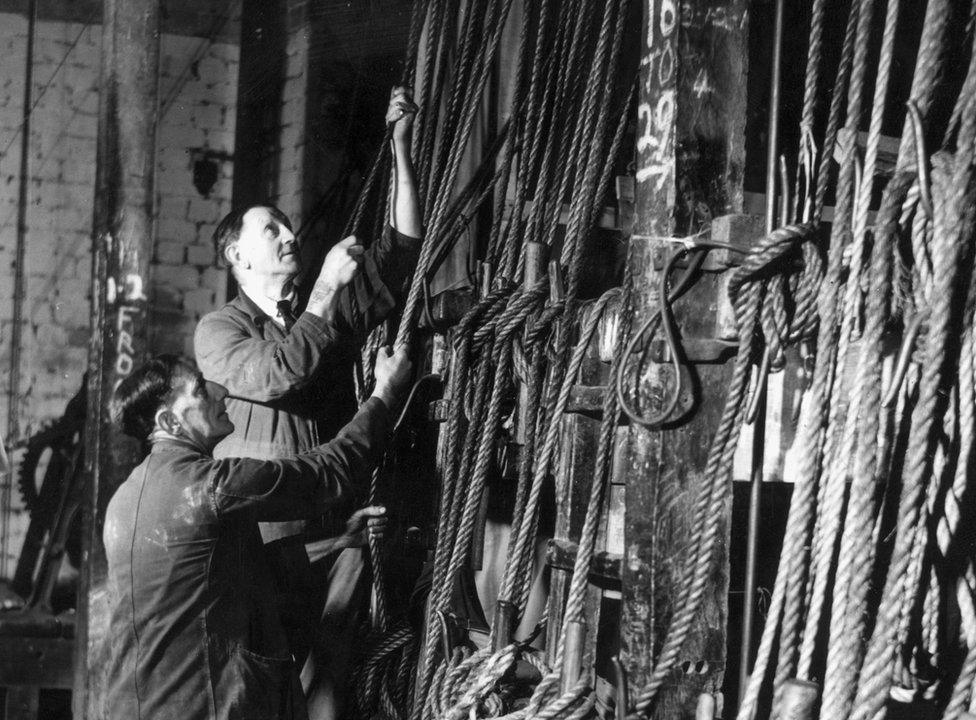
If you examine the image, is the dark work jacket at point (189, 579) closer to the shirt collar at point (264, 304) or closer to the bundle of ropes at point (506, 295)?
the bundle of ropes at point (506, 295)

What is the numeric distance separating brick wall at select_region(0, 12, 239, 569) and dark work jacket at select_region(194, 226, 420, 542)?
2.02m

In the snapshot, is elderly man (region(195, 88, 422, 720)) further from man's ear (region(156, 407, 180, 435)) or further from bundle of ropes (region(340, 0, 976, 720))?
bundle of ropes (region(340, 0, 976, 720))

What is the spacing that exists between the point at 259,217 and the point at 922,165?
2117 millimetres

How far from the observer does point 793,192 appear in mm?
1799

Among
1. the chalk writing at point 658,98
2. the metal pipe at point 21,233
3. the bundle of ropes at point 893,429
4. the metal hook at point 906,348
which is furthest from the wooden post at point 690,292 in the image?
the metal pipe at point 21,233

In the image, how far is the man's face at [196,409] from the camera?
2.37m

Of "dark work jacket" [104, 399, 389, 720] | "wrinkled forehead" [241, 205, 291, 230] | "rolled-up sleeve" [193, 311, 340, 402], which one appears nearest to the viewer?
"dark work jacket" [104, 399, 389, 720]

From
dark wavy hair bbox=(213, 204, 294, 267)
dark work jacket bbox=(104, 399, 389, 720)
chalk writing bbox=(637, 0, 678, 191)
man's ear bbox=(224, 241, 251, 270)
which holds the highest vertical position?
chalk writing bbox=(637, 0, 678, 191)

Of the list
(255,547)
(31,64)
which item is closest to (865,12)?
(255,547)

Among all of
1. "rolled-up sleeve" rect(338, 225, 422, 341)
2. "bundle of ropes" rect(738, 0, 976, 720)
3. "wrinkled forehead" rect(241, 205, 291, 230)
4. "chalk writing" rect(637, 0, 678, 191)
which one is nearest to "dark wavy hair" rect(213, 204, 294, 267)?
"wrinkled forehead" rect(241, 205, 291, 230)

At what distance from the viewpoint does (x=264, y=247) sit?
305cm

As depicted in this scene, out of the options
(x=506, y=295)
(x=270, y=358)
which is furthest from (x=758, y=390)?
(x=270, y=358)

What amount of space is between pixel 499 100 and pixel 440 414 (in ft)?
4.15

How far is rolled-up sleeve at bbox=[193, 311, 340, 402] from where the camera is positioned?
2.70 m
